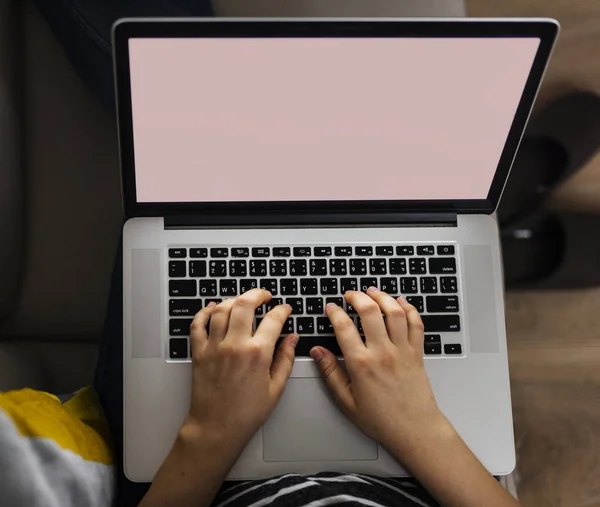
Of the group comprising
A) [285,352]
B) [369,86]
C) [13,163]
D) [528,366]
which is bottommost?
[528,366]

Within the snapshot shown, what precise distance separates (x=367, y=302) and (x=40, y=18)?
21.7 inches

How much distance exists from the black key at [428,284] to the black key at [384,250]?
0.04 metres

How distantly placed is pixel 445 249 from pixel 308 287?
0.48 ft

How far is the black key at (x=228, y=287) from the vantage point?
608 mm

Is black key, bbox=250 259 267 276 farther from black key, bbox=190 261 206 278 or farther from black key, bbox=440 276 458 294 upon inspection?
black key, bbox=440 276 458 294

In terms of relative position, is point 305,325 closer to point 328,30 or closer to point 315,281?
point 315,281

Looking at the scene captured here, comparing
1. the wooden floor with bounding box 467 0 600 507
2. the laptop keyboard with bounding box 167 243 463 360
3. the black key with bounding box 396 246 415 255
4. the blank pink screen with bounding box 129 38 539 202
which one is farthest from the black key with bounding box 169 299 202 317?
the wooden floor with bounding box 467 0 600 507

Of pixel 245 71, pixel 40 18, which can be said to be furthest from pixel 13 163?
pixel 245 71

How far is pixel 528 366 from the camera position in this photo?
0.84 meters

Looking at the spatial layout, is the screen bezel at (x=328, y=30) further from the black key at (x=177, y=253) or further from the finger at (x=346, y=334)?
the finger at (x=346, y=334)

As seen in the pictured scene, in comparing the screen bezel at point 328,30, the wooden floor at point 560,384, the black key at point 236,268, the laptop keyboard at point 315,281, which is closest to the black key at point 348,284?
the laptop keyboard at point 315,281

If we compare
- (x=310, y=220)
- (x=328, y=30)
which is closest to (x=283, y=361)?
(x=310, y=220)

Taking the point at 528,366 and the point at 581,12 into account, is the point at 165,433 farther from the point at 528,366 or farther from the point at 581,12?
the point at 581,12

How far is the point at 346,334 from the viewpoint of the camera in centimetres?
58
